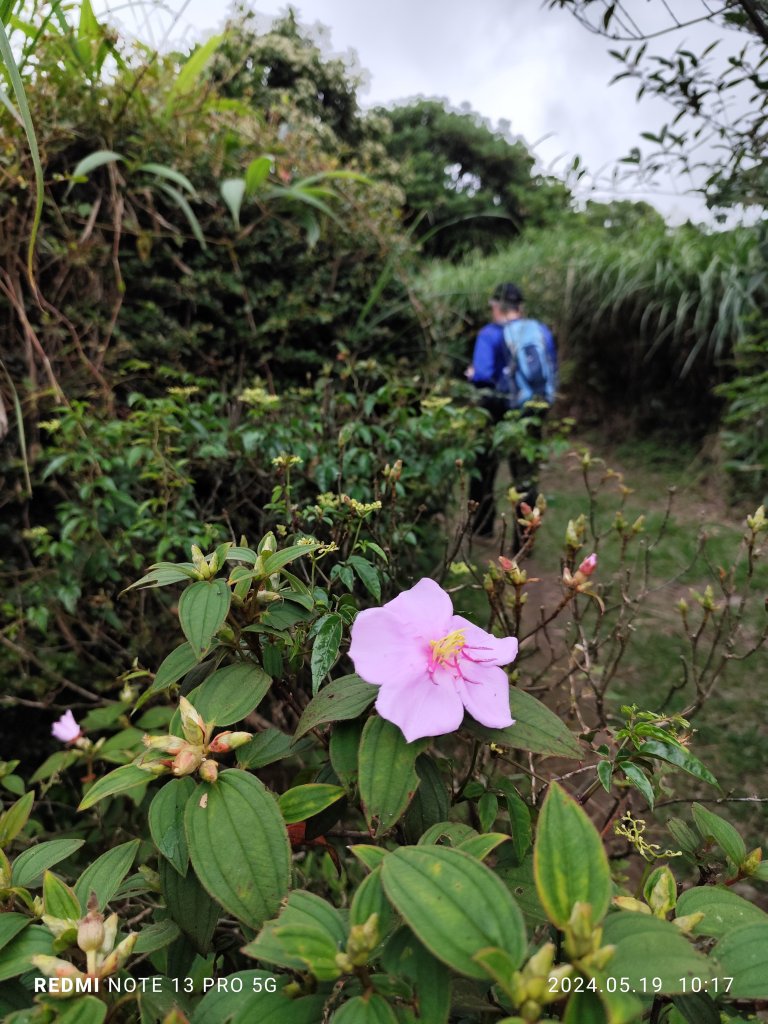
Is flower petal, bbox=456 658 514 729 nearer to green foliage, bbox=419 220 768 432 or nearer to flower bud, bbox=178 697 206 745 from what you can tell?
flower bud, bbox=178 697 206 745

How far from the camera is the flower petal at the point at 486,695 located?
1.90 feet

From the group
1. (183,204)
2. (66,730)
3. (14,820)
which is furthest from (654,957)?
(183,204)

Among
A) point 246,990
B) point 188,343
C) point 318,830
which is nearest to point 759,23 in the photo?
point 318,830

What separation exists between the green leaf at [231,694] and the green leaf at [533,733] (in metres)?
0.22

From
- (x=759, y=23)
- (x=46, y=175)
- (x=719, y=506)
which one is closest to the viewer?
(x=759, y=23)

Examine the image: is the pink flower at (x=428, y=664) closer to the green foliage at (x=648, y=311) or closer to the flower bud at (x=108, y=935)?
the flower bud at (x=108, y=935)

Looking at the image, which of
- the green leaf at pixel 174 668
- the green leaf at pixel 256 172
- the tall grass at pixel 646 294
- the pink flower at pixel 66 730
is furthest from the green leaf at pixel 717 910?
the tall grass at pixel 646 294

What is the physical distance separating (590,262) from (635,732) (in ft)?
17.2

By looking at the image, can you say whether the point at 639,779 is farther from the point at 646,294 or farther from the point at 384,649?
the point at 646,294

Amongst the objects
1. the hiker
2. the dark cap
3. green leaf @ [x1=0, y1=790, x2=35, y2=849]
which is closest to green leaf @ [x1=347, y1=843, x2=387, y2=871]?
green leaf @ [x1=0, y1=790, x2=35, y2=849]

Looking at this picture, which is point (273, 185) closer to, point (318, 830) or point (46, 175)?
point (46, 175)

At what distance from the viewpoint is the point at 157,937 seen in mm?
597

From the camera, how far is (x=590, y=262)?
5102mm

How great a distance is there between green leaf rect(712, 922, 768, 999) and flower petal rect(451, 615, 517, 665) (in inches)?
10.7
